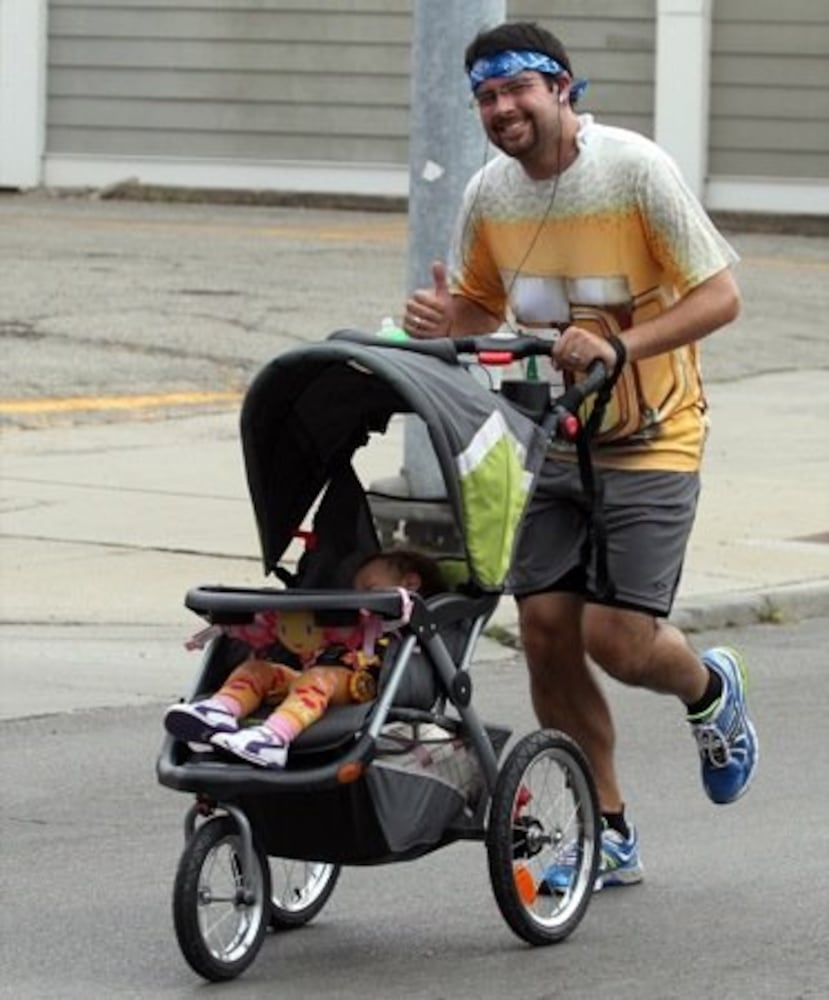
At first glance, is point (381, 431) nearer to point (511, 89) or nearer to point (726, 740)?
point (511, 89)

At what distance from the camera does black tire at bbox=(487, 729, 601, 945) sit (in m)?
6.39

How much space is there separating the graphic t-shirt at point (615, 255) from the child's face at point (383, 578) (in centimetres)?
70

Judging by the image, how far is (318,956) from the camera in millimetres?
6500

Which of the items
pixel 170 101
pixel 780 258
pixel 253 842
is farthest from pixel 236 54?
pixel 253 842

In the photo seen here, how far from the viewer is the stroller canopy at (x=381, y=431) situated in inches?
249

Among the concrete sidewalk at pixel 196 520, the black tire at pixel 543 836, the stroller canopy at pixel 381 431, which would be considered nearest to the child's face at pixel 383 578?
the stroller canopy at pixel 381 431

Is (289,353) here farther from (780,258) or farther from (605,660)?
(780,258)

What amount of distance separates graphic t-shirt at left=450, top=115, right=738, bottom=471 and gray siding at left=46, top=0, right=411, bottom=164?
2525 centimetres

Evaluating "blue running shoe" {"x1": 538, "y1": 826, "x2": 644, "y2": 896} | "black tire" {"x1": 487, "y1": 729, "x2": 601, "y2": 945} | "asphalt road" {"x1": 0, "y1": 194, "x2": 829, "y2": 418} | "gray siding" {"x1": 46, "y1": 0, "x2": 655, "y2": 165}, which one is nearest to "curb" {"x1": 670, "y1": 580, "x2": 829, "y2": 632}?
"blue running shoe" {"x1": 538, "y1": 826, "x2": 644, "y2": 896}

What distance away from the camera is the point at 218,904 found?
620 centimetres

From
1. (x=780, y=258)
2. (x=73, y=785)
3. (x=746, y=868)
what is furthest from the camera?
(x=780, y=258)

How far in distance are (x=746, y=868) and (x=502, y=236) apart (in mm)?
1715

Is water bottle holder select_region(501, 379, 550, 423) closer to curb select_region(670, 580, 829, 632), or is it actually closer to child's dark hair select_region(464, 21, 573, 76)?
child's dark hair select_region(464, 21, 573, 76)

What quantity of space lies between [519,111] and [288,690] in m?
1.45
